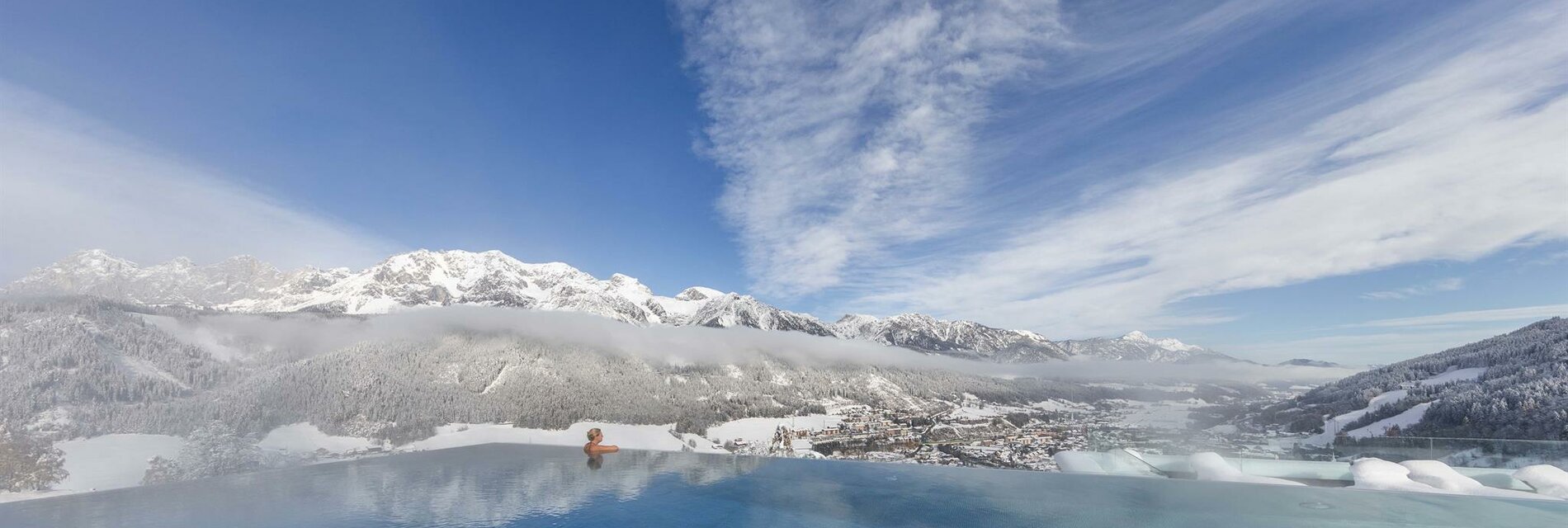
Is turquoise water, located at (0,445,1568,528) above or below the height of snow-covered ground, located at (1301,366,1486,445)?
below

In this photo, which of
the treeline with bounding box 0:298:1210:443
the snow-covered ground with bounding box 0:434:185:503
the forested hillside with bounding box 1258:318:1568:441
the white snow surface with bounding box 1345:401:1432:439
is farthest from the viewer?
the treeline with bounding box 0:298:1210:443

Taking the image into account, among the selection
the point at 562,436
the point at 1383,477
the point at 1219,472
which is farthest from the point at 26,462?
the point at 1383,477

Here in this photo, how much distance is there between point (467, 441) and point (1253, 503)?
10005 centimetres

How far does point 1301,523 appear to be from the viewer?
16.5 m

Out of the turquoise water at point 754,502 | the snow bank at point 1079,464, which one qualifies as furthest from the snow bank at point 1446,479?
the snow bank at point 1079,464

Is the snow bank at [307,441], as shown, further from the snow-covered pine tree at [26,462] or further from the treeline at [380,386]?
the snow-covered pine tree at [26,462]

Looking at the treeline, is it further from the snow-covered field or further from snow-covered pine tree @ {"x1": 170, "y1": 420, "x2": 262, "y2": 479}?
snow-covered pine tree @ {"x1": 170, "y1": 420, "x2": 262, "y2": 479}

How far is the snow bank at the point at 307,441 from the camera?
7644 centimetres

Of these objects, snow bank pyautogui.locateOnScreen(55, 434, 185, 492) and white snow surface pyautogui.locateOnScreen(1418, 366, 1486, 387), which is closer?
snow bank pyautogui.locateOnScreen(55, 434, 185, 492)

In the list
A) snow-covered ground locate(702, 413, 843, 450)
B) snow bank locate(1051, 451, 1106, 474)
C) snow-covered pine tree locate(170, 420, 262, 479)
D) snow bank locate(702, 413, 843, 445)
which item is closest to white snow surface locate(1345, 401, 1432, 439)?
snow bank locate(1051, 451, 1106, 474)

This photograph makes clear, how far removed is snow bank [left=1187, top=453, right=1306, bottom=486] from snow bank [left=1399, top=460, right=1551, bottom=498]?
2978mm

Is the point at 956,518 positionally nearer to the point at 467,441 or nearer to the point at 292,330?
the point at 467,441

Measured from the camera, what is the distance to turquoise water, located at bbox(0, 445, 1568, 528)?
17688 millimetres

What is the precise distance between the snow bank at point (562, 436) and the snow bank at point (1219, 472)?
257ft
